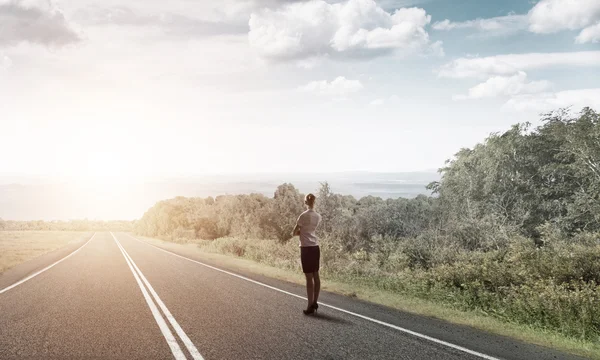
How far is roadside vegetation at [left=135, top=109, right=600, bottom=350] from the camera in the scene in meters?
10.6

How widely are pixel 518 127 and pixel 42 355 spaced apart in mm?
37885

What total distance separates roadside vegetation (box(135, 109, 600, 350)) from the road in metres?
2.52

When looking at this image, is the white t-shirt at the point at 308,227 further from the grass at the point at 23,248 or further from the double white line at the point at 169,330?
the grass at the point at 23,248

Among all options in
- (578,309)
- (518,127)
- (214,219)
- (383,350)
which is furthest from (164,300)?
(214,219)

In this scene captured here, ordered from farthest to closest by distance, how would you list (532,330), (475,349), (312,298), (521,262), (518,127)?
(518,127) → (521,262) → (312,298) → (532,330) → (475,349)

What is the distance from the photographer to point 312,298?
325 inches

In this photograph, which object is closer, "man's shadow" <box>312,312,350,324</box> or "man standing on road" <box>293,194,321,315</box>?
"man's shadow" <box>312,312,350,324</box>

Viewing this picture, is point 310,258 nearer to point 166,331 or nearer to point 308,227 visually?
point 308,227

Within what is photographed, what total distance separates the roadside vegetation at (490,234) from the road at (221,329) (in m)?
2.52

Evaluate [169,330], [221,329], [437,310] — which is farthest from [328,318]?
[437,310]

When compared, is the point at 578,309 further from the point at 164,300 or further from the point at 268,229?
the point at 268,229

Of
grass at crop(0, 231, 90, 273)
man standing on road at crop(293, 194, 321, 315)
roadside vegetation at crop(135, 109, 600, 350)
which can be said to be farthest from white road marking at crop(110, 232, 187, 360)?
grass at crop(0, 231, 90, 273)

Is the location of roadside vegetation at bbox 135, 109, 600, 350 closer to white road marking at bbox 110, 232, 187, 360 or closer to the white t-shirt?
the white t-shirt

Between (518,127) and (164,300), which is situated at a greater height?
(518,127)
